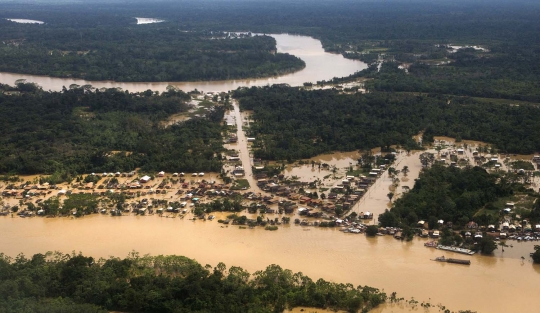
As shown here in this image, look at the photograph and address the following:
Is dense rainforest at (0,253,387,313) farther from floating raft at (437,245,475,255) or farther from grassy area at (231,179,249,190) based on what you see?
grassy area at (231,179,249,190)

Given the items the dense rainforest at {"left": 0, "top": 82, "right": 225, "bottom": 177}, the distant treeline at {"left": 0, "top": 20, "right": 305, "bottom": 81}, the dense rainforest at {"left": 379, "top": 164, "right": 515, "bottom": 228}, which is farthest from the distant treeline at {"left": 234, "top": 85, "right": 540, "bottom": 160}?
the distant treeline at {"left": 0, "top": 20, "right": 305, "bottom": 81}

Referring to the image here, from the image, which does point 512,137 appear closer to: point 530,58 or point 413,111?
point 413,111

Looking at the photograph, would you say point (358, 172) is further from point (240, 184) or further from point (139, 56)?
point (139, 56)

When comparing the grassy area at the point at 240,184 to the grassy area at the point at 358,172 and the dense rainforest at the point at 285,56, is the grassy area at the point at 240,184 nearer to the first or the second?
the grassy area at the point at 358,172

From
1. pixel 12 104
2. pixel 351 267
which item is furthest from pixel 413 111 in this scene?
pixel 12 104

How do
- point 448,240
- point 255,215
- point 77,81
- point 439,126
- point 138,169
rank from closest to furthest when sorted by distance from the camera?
1. point 448,240
2. point 255,215
3. point 138,169
4. point 439,126
5. point 77,81

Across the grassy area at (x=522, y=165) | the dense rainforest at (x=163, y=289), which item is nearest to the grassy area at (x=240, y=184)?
the dense rainforest at (x=163, y=289)
